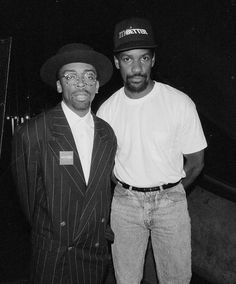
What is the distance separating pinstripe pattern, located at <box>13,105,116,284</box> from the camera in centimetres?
242

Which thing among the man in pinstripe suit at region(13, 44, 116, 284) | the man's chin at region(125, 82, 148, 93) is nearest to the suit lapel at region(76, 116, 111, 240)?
the man in pinstripe suit at region(13, 44, 116, 284)

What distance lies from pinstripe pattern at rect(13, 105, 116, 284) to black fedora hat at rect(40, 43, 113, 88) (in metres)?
0.29

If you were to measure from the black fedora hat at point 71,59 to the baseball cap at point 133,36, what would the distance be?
214 mm

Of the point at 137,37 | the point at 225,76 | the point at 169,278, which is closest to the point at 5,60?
the point at 137,37

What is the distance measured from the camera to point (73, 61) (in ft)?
8.53

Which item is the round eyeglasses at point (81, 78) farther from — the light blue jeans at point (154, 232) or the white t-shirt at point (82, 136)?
the light blue jeans at point (154, 232)

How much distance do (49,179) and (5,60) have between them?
4.12 ft

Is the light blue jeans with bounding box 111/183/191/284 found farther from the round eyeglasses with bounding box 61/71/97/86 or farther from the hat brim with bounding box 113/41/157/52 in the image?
the hat brim with bounding box 113/41/157/52

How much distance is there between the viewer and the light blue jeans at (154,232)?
2887 mm

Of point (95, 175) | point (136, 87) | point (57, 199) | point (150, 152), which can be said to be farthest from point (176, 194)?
point (57, 199)

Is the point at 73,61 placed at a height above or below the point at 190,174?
above

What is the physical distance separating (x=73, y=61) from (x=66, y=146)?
582 mm

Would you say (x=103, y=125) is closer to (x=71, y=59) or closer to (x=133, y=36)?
(x=71, y=59)

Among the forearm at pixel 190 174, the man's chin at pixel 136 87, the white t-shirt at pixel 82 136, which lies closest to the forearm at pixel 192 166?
the forearm at pixel 190 174
